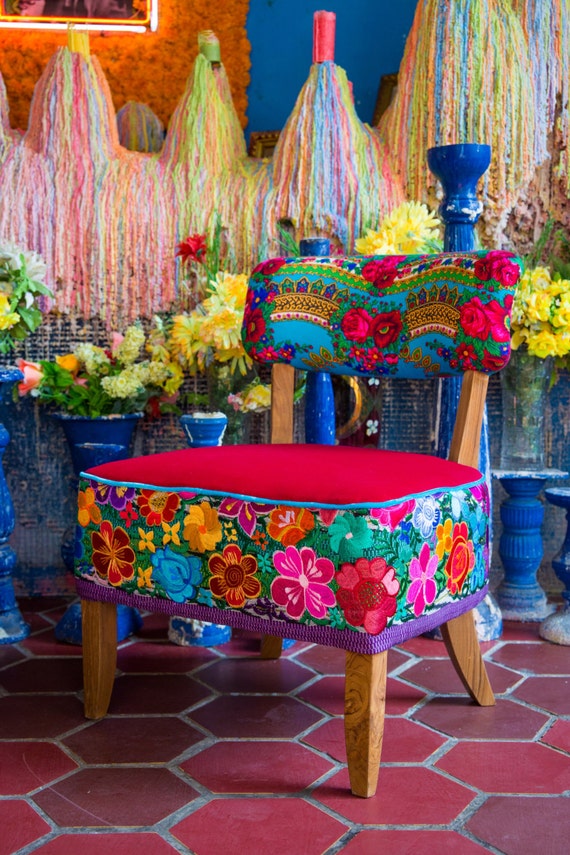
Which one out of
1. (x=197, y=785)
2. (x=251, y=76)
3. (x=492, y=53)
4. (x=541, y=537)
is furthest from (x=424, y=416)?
(x=197, y=785)

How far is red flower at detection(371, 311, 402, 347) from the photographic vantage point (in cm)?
199

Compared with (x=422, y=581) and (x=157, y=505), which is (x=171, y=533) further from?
(x=422, y=581)

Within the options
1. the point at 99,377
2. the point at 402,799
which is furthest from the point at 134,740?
the point at 99,377

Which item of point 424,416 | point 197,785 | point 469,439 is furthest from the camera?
point 424,416

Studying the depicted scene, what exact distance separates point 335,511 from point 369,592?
0.47 feet

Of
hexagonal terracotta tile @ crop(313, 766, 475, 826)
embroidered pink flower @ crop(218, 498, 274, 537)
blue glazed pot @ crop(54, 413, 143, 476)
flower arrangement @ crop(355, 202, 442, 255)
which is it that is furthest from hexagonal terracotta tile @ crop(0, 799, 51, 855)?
flower arrangement @ crop(355, 202, 442, 255)

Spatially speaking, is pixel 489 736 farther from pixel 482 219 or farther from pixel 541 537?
pixel 482 219

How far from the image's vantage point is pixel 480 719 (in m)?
1.96

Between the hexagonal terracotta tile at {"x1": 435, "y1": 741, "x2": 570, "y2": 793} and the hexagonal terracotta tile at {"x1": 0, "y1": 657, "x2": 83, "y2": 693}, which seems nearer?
the hexagonal terracotta tile at {"x1": 435, "y1": 741, "x2": 570, "y2": 793}

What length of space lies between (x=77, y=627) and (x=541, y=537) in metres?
1.36

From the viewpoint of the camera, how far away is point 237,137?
2855 millimetres

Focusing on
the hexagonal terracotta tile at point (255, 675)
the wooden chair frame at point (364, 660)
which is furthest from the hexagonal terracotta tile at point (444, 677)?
the hexagonal terracotta tile at point (255, 675)

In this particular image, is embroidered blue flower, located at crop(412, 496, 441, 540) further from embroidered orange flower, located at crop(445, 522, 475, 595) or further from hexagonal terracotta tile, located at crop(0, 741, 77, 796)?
hexagonal terracotta tile, located at crop(0, 741, 77, 796)

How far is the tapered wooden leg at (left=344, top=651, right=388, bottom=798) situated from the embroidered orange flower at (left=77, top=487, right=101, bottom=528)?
1.90 ft
